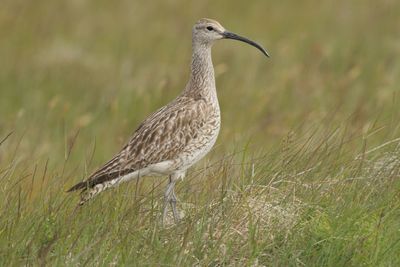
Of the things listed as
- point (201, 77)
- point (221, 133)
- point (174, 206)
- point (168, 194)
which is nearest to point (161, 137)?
point (168, 194)

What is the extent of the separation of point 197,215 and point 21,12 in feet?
34.6

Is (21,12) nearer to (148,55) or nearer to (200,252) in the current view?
(148,55)

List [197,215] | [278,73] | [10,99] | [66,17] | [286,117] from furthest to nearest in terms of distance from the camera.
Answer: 1. [66,17]
2. [278,73]
3. [10,99]
4. [286,117]
5. [197,215]

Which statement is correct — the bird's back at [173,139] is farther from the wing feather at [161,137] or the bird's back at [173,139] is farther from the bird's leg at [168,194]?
the bird's leg at [168,194]

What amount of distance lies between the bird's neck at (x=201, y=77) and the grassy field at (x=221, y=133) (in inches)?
19.3

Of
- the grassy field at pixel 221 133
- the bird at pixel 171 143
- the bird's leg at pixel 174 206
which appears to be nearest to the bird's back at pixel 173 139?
the bird at pixel 171 143

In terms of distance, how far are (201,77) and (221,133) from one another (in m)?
2.96

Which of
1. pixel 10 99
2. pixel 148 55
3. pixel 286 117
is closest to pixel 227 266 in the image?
pixel 286 117

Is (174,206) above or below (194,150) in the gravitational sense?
below

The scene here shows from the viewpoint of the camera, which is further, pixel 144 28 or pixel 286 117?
pixel 144 28

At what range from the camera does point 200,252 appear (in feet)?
21.6

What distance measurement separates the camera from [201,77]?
8.91m

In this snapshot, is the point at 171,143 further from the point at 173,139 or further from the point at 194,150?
the point at 194,150

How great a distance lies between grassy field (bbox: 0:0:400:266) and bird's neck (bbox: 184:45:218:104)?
491 mm
